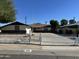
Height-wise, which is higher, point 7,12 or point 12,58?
point 7,12

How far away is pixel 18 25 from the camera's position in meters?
55.1

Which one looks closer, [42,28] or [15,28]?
[15,28]

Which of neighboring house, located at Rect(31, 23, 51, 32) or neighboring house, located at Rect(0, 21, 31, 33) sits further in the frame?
neighboring house, located at Rect(31, 23, 51, 32)

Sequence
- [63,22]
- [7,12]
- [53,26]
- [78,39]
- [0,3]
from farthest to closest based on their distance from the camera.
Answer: [63,22] → [53,26] → [78,39] → [7,12] → [0,3]

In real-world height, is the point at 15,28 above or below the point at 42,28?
below

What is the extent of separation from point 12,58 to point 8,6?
20.5 ft

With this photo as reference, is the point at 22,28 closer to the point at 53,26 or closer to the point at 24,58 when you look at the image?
the point at 53,26

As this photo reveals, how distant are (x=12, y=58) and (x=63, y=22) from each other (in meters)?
108

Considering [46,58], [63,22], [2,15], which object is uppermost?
[63,22]

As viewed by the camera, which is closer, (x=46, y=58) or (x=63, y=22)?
(x=46, y=58)

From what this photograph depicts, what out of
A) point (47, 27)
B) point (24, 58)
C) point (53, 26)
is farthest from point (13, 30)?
point (24, 58)

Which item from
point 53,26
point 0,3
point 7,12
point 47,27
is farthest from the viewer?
point 47,27

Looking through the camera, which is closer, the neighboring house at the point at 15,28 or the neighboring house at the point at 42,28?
the neighboring house at the point at 15,28

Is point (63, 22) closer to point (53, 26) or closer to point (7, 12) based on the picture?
point (53, 26)
